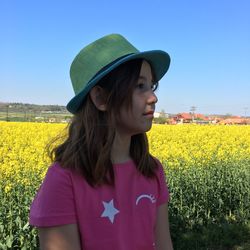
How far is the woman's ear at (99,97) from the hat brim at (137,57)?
0.03m

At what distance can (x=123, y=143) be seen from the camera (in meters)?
1.48

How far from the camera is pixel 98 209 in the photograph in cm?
128

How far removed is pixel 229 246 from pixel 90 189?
4615 mm

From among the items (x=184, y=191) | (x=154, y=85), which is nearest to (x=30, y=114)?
(x=184, y=191)

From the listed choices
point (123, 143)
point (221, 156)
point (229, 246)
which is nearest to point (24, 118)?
point (221, 156)

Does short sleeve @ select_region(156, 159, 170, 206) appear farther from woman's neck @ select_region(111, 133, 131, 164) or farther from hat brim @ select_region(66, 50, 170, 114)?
hat brim @ select_region(66, 50, 170, 114)

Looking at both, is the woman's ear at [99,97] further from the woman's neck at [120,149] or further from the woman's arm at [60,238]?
the woman's arm at [60,238]

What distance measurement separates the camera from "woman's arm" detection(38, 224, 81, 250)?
1229 mm

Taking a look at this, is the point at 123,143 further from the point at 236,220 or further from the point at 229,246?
the point at 236,220

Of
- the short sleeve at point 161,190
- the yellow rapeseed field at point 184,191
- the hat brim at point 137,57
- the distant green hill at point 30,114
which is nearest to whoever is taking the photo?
the hat brim at point 137,57

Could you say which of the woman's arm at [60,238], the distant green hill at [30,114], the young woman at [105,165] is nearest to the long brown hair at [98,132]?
the young woman at [105,165]

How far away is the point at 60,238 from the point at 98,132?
0.35 metres

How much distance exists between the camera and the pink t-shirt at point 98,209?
1.24 m

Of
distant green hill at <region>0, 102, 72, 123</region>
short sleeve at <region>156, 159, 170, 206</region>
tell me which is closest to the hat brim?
short sleeve at <region>156, 159, 170, 206</region>
